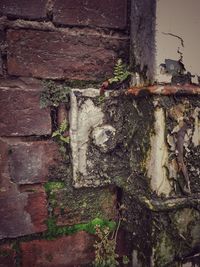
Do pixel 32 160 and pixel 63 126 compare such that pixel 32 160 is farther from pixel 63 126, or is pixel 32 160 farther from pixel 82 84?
pixel 82 84

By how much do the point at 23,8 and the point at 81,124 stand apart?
0.37 metres

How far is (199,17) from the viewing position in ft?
2.99

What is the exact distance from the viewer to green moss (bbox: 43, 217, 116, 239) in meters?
0.99

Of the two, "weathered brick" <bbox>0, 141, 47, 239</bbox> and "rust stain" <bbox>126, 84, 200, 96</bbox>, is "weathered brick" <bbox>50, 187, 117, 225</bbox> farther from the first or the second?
"rust stain" <bbox>126, 84, 200, 96</bbox>

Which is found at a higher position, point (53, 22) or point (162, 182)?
point (53, 22)

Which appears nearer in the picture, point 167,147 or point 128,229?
point 167,147

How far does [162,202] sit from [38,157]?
393mm

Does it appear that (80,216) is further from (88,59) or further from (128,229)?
(88,59)

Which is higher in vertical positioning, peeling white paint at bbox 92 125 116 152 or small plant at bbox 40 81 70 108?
small plant at bbox 40 81 70 108

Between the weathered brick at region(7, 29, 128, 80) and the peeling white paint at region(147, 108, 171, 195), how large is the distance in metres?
0.25

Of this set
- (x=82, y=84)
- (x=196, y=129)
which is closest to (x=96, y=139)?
(x=82, y=84)

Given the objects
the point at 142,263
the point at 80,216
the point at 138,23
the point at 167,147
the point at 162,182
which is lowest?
the point at 142,263

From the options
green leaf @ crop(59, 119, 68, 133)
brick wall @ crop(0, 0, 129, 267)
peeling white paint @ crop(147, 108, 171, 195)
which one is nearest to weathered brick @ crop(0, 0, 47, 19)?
brick wall @ crop(0, 0, 129, 267)

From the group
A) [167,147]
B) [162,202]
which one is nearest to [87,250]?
[162,202]
